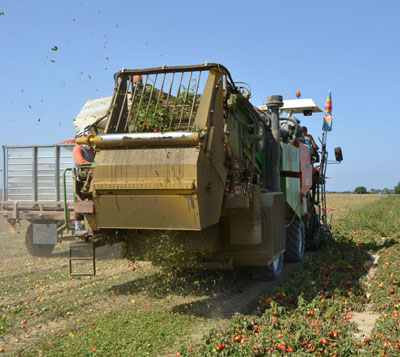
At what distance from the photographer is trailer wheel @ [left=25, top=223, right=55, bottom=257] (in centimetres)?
1056

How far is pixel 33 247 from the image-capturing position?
10.6 metres

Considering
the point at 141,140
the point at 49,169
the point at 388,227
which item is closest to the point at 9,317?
the point at 141,140

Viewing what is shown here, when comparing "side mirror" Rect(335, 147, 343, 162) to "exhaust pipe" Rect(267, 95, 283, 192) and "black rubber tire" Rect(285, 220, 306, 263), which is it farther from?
"exhaust pipe" Rect(267, 95, 283, 192)

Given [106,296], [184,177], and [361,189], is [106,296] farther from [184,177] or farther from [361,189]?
[361,189]

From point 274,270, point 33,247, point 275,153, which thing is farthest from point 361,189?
point 274,270

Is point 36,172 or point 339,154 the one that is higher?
point 339,154

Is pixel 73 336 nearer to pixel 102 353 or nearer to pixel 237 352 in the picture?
pixel 102 353

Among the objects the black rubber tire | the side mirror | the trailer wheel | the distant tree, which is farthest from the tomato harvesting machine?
the distant tree

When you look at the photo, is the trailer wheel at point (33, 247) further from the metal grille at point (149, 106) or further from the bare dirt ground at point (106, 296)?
the metal grille at point (149, 106)

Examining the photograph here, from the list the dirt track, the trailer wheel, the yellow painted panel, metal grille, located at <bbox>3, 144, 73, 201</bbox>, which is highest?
metal grille, located at <bbox>3, 144, 73, 201</bbox>

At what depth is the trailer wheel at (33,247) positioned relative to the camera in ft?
34.7

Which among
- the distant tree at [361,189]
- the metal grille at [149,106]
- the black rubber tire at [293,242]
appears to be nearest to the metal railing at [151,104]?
the metal grille at [149,106]

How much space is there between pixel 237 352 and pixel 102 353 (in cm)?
131

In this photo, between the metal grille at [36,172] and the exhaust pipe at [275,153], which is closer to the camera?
the exhaust pipe at [275,153]
